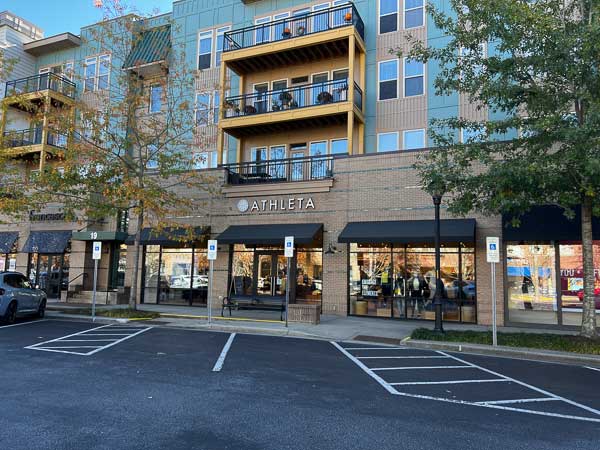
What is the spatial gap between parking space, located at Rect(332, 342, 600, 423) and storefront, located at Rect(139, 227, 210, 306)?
11315 mm

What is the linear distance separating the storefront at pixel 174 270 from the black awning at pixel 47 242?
12.9ft

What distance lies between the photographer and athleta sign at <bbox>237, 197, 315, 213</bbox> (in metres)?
18.1

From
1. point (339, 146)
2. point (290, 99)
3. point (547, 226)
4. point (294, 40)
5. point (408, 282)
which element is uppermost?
point (294, 40)

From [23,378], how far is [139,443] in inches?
148

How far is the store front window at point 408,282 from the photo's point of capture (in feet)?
51.3

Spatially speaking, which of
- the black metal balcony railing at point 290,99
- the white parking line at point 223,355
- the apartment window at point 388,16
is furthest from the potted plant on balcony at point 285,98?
the white parking line at point 223,355

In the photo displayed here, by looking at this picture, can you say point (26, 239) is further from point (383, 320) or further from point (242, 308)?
point (383, 320)

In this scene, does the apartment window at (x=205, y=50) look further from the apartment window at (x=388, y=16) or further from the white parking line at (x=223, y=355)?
the white parking line at (x=223, y=355)

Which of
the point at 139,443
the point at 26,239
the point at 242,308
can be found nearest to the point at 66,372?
the point at 139,443

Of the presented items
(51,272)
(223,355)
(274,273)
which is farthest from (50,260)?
(223,355)

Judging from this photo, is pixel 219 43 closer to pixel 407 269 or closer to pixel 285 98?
pixel 285 98

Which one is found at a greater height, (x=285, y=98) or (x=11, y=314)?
(x=285, y=98)

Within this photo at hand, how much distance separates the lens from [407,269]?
16.5 m

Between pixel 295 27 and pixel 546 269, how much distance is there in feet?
47.8
